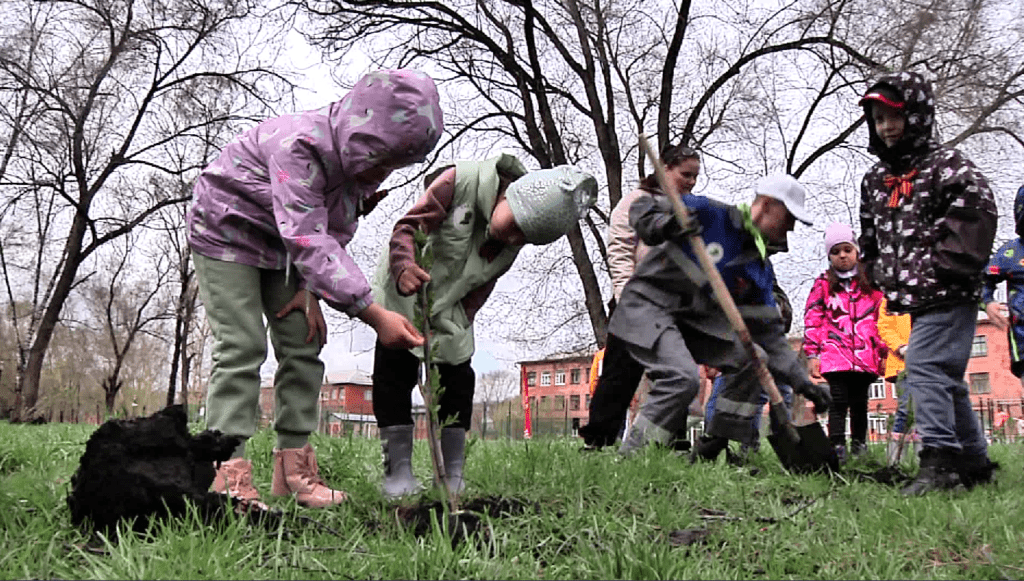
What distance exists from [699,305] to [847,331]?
6.47 feet

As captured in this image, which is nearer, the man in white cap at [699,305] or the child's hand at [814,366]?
the man in white cap at [699,305]

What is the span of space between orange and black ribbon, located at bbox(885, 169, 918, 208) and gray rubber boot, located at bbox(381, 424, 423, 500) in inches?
94.3

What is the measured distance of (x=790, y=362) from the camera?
4.09 metres

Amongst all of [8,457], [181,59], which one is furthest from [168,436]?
[181,59]

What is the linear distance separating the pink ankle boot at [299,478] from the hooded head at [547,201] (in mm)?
1087

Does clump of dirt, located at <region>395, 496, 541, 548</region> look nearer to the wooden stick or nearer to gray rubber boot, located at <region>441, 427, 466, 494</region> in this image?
gray rubber boot, located at <region>441, 427, 466, 494</region>

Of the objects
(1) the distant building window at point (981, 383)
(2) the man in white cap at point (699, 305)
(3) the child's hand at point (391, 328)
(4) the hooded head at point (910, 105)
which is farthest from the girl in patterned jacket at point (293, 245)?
(1) the distant building window at point (981, 383)

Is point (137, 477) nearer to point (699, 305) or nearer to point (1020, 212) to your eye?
point (699, 305)

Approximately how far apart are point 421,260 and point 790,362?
2522 mm

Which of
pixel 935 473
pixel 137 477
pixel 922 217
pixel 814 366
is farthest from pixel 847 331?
pixel 137 477

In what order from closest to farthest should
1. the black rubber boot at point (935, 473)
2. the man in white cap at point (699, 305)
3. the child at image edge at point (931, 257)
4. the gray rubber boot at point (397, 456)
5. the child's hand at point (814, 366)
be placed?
1. the gray rubber boot at point (397, 456)
2. the black rubber boot at point (935, 473)
3. the child at image edge at point (931, 257)
4. the man in white cap at point (699, 305)
5. the child's hand at point (814, 366)

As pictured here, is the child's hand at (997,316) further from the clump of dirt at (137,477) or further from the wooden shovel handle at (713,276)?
the clump of dirt at (137,477)

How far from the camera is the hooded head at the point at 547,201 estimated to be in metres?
2.85

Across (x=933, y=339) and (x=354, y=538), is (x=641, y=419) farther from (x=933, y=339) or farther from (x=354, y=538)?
(x=354, y=538)
